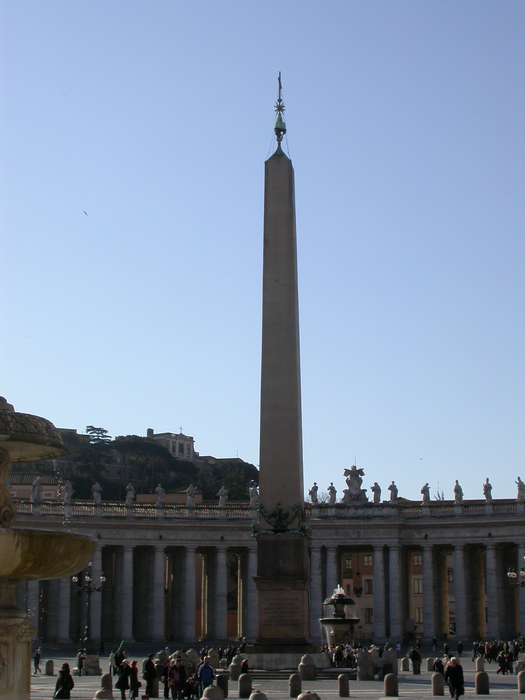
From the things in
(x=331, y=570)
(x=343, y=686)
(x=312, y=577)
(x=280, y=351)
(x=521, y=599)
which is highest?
(x=280, y=351)

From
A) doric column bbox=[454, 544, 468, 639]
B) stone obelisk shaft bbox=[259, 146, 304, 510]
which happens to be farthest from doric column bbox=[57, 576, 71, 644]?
stone obelisk shaft bbox=[259, 146, 304, 510]

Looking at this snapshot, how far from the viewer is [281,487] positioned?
28438mm

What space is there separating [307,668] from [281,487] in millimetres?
4887

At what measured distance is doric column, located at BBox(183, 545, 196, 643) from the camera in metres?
64.1

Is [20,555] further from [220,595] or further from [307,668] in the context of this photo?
[220,595]

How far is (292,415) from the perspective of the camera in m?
29.0

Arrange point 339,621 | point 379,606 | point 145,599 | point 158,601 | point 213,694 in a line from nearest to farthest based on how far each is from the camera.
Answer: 1. point 213,694
2. point 339,621
3. point 158,601
4. point 379,606
5. point 145,599

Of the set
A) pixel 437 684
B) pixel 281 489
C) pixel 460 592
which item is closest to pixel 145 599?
pixel 460 592

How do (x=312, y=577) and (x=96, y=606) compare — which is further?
(x=312, y=577)

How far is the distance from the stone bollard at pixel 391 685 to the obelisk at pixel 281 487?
3.20 m

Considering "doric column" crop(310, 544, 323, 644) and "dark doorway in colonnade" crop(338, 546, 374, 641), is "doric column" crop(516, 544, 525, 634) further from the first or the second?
"dark doorway in colonnade" crop(338, 546, 374, 641)

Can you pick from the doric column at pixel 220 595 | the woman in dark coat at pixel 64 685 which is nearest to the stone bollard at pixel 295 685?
the woman in dark coat at pixel 64 685

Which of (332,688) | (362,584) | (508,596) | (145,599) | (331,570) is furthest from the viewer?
(362,584)

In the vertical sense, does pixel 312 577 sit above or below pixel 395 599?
above
